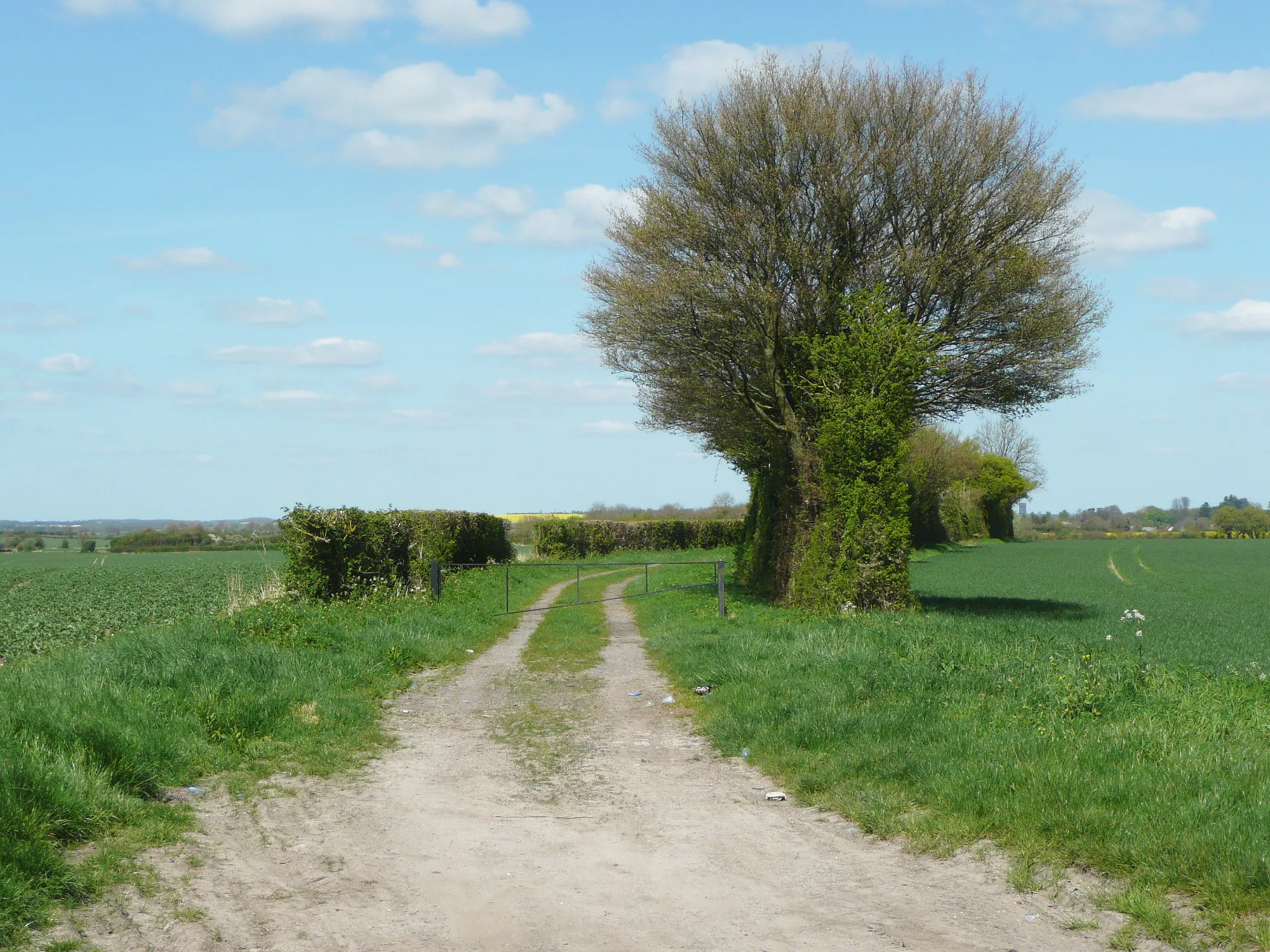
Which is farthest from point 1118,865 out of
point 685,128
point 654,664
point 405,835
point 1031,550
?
point 1031,550

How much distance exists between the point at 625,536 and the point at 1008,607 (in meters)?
33.3

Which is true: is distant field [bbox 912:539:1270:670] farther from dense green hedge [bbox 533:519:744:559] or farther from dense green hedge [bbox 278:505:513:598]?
dense green hedge [bbox 278:505:513:598]

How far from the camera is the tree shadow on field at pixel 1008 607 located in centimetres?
2269

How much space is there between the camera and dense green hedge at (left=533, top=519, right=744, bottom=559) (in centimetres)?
4831

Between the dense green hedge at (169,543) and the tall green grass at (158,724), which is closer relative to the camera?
the tall green grass at (158,724)

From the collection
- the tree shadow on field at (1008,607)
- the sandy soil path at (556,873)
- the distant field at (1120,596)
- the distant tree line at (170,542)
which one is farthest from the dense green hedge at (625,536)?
the distant tree line at (170,542)

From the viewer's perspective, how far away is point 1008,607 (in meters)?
25.3

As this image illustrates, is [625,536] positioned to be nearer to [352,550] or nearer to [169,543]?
[352,550]

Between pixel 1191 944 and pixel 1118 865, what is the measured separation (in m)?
0.80

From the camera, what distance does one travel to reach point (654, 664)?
1421cm

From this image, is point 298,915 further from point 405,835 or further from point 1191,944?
point 1191,944

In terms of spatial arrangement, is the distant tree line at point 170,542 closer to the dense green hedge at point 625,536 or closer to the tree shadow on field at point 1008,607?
the dense green hedge at point 625,536

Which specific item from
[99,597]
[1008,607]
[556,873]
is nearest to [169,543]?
[99,597]

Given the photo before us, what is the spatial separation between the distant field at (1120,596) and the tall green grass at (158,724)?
10272 millimetres
